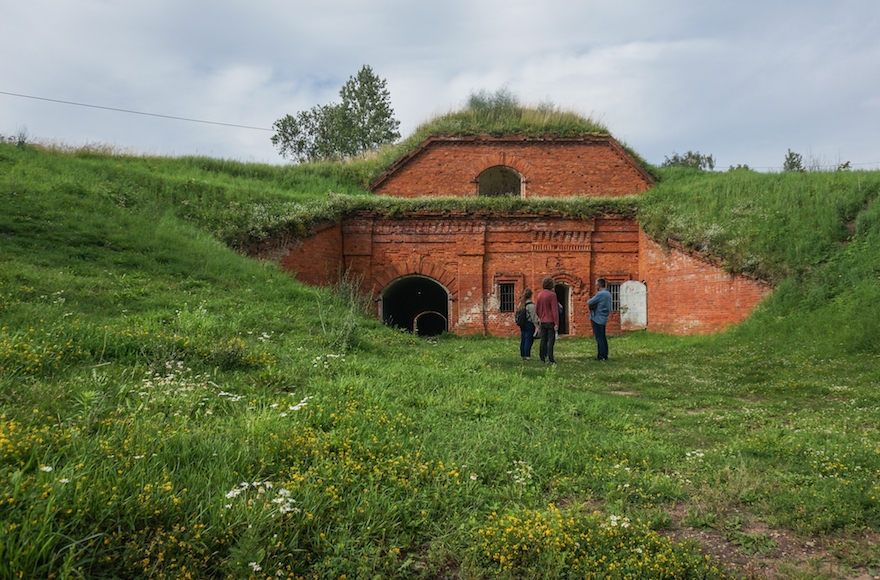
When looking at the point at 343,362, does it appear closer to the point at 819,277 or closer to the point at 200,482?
the point at 200,482

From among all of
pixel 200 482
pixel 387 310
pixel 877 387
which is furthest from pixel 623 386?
pixel 387 310

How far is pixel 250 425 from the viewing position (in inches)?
148

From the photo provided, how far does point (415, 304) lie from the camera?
22781mm

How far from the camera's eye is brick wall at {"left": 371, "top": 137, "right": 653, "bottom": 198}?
20.1m

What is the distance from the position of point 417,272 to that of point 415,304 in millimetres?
6003

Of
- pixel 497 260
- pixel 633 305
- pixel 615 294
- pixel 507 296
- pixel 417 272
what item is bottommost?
pixel 633 305

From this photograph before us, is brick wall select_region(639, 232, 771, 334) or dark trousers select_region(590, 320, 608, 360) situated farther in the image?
brick wall select_region(639, 232, 771, 334)

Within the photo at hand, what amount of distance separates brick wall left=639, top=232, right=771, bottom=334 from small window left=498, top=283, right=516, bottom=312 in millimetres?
4132

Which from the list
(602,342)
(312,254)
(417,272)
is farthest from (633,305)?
(312,254)

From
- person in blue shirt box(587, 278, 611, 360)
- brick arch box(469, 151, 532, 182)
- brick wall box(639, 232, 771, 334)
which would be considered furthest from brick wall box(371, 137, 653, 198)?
person in blue shirt box(587, 278, 611, 360)

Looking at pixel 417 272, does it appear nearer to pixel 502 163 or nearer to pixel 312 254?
pixel 312 254

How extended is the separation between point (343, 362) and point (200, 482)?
3478 millimetres

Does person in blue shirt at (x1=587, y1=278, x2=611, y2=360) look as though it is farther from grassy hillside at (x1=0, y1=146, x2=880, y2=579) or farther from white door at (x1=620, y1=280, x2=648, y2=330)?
white door at (x1=620, y1=280, x2=648, y2=330)

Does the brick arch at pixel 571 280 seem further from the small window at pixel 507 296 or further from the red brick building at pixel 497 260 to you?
the small window at pixel 507 296
